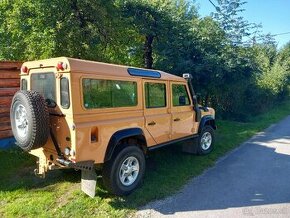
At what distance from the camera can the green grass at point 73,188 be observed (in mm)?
4398

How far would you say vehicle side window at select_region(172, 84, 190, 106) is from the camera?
240 inches

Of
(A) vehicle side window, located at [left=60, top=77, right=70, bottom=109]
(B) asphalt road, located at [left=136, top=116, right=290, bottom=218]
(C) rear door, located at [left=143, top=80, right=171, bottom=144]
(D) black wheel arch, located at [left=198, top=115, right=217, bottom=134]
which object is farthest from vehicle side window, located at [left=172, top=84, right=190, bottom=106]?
(A) vehicle side window, located at [left=60, top=77, right=70, bottom=109]

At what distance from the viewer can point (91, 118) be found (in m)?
4.23

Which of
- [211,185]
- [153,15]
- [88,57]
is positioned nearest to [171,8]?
[153,15]

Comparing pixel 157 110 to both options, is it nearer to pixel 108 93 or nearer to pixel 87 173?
pixel 108 93

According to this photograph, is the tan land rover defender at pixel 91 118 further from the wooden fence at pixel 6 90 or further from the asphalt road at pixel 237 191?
the wooden fence at pixel 6 90

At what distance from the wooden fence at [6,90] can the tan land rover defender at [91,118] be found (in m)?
2.33

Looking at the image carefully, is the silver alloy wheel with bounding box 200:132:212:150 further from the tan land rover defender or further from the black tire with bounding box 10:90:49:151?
the black tire with bounding box 10:90:49:151

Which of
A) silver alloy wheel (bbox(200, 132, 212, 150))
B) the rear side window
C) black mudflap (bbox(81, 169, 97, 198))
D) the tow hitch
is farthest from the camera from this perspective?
silver alloy wheel (bbox(200, 132, 212, 150))

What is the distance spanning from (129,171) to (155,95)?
1.57 m

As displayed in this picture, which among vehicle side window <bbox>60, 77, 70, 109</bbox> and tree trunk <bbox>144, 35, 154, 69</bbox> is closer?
vehicle side window <bbox>60, 77, 70, 109</bbox>

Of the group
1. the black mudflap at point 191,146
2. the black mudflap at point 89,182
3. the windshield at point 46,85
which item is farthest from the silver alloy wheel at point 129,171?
the black mudflap at point 191,146

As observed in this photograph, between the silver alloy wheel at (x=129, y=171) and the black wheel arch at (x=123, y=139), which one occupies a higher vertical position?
the black wheel arch at (x=123, y=139)

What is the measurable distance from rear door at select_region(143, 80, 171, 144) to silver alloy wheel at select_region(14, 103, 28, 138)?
2075mm
